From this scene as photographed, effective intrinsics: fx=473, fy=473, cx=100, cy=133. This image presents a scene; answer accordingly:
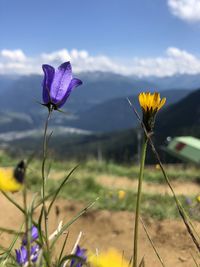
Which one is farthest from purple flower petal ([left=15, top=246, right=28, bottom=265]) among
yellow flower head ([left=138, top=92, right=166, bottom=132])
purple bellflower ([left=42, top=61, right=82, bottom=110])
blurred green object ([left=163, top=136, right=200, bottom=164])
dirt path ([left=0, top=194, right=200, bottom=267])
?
blurred green object ([left=163, top=136, right=200, bottom=164])

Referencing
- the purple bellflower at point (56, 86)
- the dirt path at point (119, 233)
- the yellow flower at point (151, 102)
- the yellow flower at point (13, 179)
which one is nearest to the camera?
the yellow flower at point (13, 179)

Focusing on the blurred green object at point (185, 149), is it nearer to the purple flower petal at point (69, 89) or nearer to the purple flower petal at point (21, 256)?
the purple flower petal at point (21, 256)

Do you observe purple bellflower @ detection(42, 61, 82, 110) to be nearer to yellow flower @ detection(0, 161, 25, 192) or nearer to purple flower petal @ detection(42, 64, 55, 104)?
purple flower petal @ detection(42, 64, 55, 104)

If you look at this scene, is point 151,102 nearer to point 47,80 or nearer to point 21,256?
point 47,80

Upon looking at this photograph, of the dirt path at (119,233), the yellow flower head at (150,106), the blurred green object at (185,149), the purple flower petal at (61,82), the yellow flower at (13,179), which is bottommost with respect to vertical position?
the blurred green object at (185,149)

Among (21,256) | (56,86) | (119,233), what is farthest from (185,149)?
(56,86)

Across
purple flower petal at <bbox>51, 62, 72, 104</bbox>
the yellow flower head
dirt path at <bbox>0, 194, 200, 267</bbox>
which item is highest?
purple flower petal at <bbox>51, 62, 72, 104</bbox>

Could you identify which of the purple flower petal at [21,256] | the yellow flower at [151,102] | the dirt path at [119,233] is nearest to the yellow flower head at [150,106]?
the yellow flower at [151,102]
